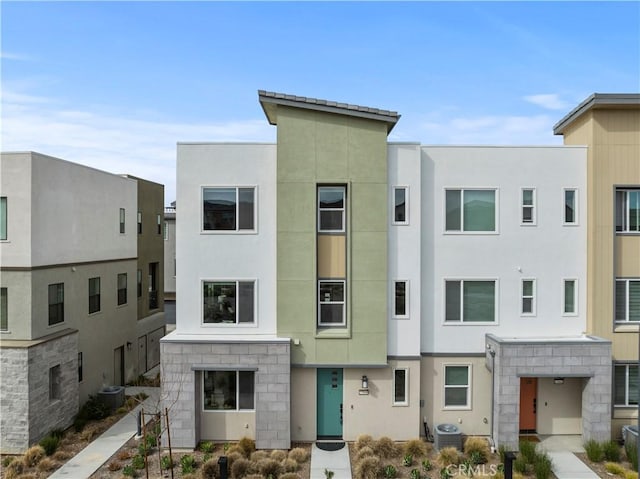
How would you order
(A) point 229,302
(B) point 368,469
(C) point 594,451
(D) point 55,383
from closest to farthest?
(B) point 368,469 < (C) point 594,451 < (A) point 229,302 < (D) point 55,383

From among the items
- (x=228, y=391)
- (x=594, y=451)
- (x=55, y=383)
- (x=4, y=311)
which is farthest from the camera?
(x=55, y=383)

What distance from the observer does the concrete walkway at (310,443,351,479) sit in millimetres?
11133

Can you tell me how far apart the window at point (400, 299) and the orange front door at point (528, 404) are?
4.42 meters

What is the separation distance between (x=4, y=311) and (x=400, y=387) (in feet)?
39.1

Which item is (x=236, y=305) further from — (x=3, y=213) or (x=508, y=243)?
(x=508, y=243)

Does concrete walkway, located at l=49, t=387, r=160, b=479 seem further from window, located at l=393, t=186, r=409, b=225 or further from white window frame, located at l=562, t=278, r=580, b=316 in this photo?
white window frame, located at l=562, t=278, r=580, b=316

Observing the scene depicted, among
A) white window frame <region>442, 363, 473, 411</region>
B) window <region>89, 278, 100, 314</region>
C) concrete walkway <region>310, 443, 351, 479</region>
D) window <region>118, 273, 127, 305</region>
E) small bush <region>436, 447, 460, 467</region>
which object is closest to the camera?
concrete walkway <region>310, 443, 351, 479</region>

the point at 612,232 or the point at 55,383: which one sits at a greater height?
the point at 612,232

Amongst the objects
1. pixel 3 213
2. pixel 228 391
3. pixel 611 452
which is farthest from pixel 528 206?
pixel 3 213

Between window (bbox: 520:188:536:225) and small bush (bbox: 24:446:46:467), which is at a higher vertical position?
window (bbox: 520:188:536:225)

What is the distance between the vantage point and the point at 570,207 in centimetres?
1358

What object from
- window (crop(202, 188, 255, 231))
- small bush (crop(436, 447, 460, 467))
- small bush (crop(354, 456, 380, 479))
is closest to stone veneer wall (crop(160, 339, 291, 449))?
small bush (crop(354, 456, 380, 479))

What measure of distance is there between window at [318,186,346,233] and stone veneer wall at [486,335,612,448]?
5.82m

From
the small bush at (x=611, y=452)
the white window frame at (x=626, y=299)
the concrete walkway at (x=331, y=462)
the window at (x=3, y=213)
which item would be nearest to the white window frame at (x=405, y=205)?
the concrete walkway at (x=331, y=462)
